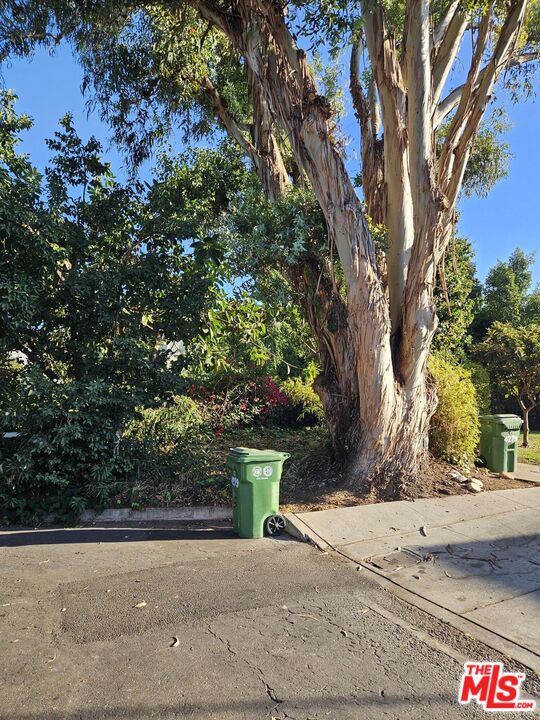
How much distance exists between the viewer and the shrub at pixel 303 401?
41.4 feet

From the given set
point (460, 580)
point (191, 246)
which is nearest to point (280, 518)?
point (460, 580)

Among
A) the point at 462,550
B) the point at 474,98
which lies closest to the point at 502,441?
the point at 462,550

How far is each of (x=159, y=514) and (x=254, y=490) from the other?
1.78 metres

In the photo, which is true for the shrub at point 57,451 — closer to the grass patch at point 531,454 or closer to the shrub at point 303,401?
the shrub at point 303,401

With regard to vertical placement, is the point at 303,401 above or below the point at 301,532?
above

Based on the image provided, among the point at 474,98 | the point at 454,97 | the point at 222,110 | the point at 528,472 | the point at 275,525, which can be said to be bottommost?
the point at 275,525

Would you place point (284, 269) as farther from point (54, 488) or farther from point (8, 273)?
point (54, 488)

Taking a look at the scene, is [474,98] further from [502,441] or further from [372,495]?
[372,495]

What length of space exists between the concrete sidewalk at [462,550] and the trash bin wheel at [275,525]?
0.19m

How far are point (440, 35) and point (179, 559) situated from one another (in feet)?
30.9

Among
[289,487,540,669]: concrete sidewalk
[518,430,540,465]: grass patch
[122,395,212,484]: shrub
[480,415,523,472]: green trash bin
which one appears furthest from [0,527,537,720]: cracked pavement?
[518,430,540,465]: grass patch

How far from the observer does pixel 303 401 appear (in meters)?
12.9

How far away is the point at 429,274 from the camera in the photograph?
813 cm

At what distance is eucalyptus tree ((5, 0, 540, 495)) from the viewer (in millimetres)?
7707
